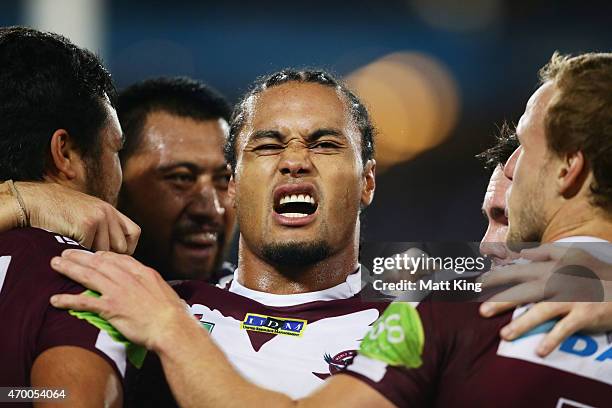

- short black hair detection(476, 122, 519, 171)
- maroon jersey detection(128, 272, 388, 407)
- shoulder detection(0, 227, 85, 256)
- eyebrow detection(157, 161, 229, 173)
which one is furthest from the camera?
eyebrow detection(157, 161, 229, 173)

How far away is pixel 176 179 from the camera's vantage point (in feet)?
11.5

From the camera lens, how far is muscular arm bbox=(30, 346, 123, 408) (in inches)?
71.1

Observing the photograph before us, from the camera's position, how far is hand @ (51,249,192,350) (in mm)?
1911

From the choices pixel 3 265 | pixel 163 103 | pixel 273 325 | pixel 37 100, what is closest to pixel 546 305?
pixel 273 325

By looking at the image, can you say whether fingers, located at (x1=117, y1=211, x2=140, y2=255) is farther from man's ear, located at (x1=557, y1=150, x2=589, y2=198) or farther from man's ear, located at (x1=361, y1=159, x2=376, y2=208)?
man's ear, located at (x1=557, y1=150, x2=589, y2=198)

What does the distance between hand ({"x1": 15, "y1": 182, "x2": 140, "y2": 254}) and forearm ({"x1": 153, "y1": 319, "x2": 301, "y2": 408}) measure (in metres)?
0.41

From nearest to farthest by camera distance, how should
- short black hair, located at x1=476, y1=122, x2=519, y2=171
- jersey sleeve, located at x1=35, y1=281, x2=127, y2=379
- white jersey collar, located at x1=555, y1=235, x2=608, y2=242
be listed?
1. white jersey collar, located at x1=555, y1=235, x2=608, y2=242
2. jersey sleeve, located at x1=35, y1=281, x2=127, y2=379
3. short black hair, located at x1=476, y1=122, x2=519, y2=171

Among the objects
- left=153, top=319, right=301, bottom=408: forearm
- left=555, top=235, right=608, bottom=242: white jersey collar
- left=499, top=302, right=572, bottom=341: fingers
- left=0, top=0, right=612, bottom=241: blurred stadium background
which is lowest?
left=153, top=319, right=301, bottom=408: forearm

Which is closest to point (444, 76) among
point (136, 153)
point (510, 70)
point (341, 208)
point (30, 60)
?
point (510, 70)

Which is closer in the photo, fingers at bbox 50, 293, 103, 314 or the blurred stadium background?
fingers at bbox 50, 293, 103, 314

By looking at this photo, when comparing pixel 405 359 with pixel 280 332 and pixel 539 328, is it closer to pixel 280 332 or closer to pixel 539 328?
pixel 539 328

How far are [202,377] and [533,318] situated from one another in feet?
2.37

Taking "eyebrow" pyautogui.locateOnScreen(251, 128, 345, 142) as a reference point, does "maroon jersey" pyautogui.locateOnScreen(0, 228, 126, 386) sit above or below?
below

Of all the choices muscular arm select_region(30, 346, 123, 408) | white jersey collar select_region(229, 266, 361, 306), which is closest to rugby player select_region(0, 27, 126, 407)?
muscular arm select_region(30, 346, 123, 408)
